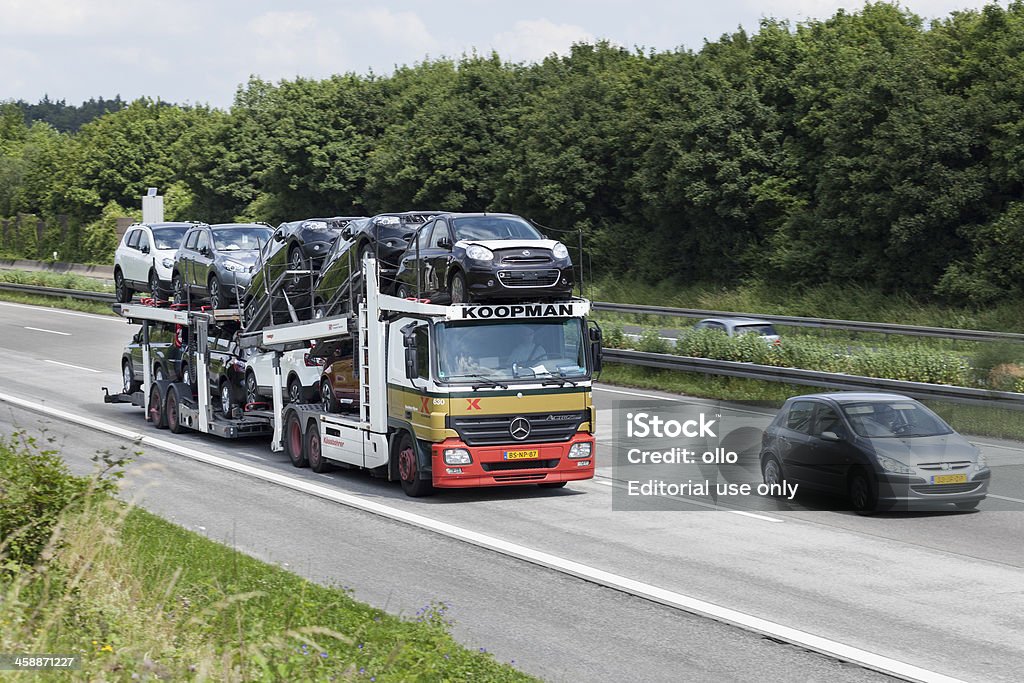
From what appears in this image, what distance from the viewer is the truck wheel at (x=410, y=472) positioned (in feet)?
54.8

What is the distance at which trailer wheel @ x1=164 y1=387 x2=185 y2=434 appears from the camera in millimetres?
23844

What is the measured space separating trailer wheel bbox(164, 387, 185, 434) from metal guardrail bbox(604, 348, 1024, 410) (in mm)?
10423

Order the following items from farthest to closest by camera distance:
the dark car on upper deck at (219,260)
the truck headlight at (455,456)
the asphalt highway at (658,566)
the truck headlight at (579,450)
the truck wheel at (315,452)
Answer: the dark car on upper deck at (219,260) < the truck wheel at (315,452) < the truck headlight at (579,450) < the truck headlight at (455,456) < the asphalt highway at (658,566)

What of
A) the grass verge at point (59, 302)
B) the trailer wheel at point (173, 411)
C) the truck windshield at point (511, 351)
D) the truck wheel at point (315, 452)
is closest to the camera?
the truck windshield at point (511, 351)

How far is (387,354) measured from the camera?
1728 centimetres

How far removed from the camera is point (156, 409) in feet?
81.5

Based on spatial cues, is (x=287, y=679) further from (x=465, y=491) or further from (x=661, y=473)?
(x=661, y=473)

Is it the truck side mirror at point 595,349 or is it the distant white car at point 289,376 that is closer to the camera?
the truck side mirror at point 595,349

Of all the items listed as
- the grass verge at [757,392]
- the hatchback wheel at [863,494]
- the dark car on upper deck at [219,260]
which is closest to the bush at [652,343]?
Result: the grass verge at [757,392]

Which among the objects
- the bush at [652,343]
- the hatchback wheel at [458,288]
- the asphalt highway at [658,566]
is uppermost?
the hatchback wheel at [458,288]

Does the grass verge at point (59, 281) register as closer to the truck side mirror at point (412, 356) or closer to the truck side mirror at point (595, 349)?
the truck side mirror at point (412, 356)

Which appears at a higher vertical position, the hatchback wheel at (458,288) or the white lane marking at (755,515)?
the hatchback wheel at (458,288)

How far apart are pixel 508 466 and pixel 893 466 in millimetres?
4686

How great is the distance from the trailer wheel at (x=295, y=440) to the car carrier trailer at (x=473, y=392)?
2195 millimetres
